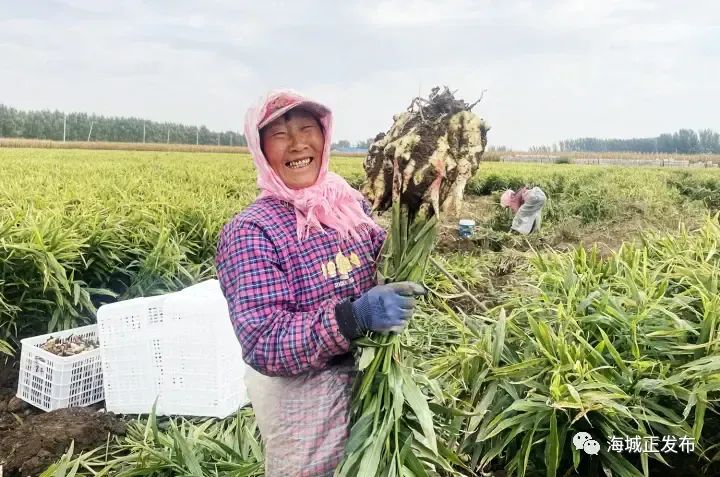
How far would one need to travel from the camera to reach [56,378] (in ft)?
9.45

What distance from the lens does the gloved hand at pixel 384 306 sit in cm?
132

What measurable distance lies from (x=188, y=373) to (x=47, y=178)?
4.24m

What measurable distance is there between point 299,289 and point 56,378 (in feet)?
A: 6.58

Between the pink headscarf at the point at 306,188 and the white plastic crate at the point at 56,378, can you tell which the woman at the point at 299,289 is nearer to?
the pink headscarf at the point at 306,188

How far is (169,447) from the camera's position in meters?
2.30

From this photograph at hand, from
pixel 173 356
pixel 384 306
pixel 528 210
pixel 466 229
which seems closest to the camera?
pixel 384 306

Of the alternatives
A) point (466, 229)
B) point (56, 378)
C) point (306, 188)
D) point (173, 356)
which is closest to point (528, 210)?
point (466, 229)

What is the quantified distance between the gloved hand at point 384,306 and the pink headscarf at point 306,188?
9.6 inches

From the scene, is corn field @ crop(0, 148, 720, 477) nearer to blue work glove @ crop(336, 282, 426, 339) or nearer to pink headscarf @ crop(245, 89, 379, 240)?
blue work glove @ crop(336, 282, 426, 339)

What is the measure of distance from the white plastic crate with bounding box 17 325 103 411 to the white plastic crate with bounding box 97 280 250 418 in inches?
6.5

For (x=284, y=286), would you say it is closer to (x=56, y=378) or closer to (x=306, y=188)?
(x=306, y=188)

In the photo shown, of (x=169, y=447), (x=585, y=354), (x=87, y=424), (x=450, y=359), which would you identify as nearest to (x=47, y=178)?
(x=87, y=424)

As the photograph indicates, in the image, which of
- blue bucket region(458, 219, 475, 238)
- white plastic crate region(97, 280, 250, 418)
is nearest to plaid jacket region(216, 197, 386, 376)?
white plastic crate region(97, 280, 250, 418)

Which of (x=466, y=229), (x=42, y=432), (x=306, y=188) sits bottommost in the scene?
(x=42, y=432)
